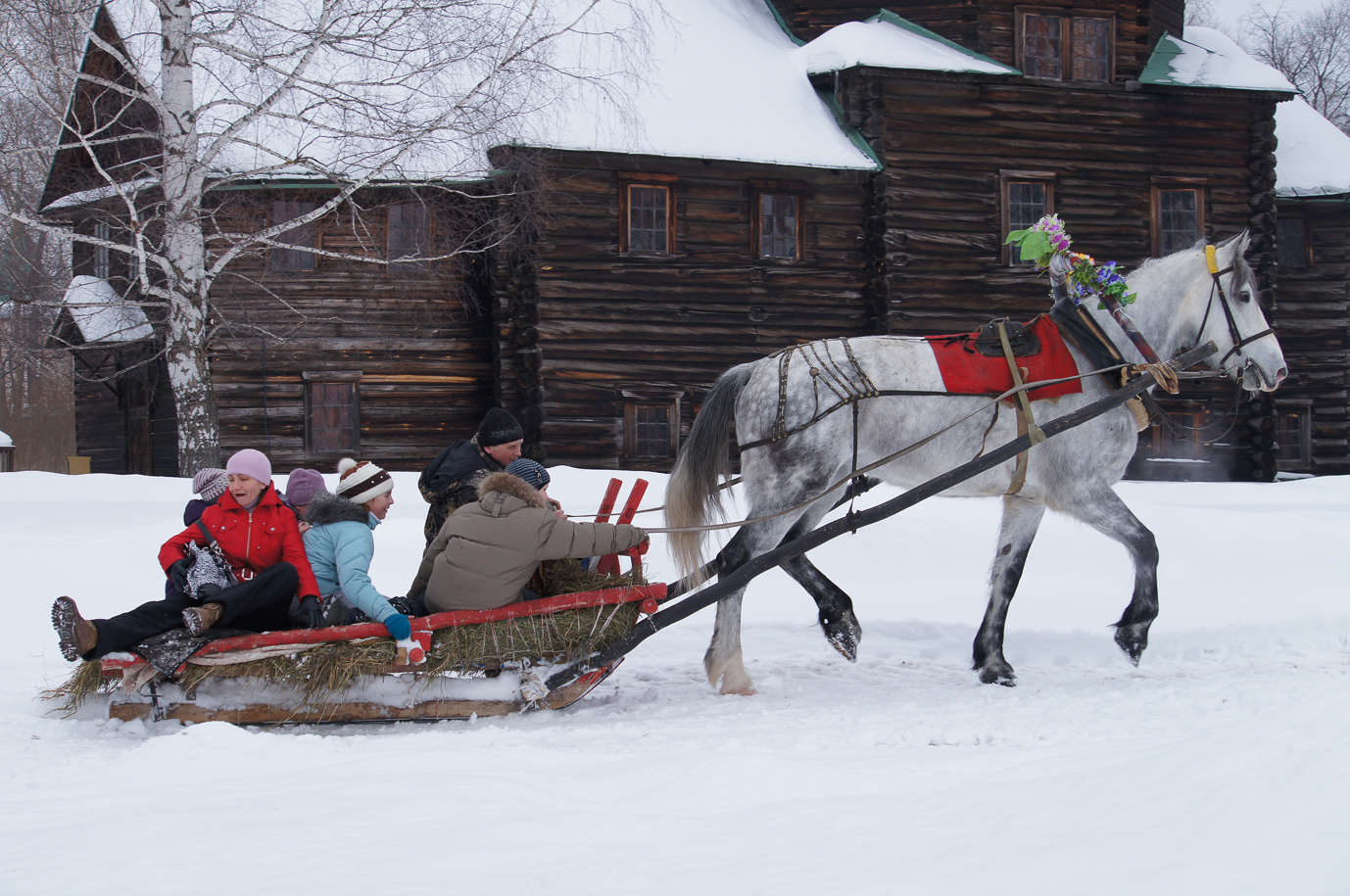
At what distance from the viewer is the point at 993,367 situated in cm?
536

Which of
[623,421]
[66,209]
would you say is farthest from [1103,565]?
[66,209]

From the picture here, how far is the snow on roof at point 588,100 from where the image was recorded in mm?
12203

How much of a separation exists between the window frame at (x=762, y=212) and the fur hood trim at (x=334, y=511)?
11529mm

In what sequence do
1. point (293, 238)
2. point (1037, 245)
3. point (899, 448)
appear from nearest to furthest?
point (899, 448) < point (1037, 245) < point (293, 238)

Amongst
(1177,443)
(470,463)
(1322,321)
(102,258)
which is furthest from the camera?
(1322,321)

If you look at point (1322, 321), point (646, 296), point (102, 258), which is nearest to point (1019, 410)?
point (646, 296)

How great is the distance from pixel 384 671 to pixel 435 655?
0.70ft

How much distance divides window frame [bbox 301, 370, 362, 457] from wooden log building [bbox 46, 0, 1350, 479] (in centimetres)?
3

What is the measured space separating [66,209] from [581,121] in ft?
27.5

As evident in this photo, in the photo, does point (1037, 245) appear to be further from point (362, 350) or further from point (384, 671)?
point (362, 350)

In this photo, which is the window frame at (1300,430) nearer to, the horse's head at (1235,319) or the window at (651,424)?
the window at (651,424)

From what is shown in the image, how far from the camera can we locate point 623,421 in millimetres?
15109

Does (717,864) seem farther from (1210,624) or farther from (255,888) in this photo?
(1210,624)

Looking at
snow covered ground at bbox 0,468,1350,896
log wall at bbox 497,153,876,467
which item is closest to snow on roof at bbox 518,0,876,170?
log wall at bbox 497,153,876,467
